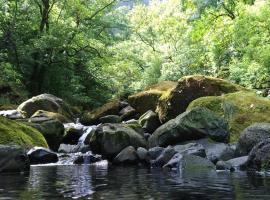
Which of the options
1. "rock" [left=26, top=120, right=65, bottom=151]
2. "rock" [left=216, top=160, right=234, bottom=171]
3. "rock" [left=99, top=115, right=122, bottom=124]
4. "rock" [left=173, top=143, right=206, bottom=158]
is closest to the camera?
"rock" [left=216, top=160, right=234, bottom=171]

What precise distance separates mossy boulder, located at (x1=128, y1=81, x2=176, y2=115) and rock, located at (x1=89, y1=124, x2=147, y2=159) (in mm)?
7924

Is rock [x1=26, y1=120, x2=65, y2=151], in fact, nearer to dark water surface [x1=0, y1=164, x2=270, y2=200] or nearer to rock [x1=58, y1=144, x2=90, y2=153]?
rock [x1=58, y1=144, x2=90, y2=153]

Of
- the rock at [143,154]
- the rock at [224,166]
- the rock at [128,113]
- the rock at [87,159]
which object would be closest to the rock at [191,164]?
the rock at [224,166]

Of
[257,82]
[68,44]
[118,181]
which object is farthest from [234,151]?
[68,44]

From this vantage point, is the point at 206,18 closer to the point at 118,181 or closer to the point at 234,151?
the point at 234,151

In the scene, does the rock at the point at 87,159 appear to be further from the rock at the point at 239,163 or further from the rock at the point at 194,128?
the rock at the point at 239,163

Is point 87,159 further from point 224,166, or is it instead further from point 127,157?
point 224,166

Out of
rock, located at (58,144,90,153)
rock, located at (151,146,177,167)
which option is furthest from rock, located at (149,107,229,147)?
rock, located at (58,144,90,153)

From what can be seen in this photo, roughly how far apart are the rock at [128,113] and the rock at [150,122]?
3375 mm

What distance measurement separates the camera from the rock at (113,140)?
16312mm

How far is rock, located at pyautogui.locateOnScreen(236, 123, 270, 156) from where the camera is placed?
14437 millimetres

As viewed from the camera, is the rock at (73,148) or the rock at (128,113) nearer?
the rock at (73,148)

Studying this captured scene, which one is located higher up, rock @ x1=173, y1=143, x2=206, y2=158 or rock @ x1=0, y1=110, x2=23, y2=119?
rock @ x1=0, y1=110, x2=23, y2=119

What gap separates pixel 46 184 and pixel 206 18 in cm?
2102
